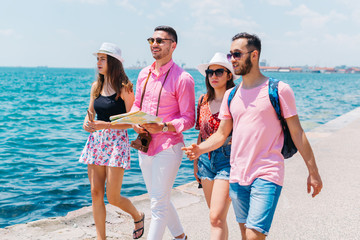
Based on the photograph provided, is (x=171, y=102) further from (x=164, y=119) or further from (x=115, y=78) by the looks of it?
(x=115, y=78)

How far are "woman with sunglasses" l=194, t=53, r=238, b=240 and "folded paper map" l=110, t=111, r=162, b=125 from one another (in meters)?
0.46

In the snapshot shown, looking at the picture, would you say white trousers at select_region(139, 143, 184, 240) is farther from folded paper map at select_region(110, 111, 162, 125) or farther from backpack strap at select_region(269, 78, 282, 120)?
backpack strap at select_region(269, 78, 282, 120)

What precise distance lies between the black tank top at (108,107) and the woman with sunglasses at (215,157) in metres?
0.84

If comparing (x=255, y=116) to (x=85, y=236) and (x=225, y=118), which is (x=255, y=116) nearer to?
(x=225, y=118)

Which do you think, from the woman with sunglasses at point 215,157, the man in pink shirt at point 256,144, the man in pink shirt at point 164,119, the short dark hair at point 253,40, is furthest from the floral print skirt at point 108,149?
the short dark hair at point 253,40

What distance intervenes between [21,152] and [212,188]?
10965 mm

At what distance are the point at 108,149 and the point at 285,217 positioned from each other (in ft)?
7.75

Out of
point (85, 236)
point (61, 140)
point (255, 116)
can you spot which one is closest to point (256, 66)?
point (255, 116)

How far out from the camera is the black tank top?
4.11 meters

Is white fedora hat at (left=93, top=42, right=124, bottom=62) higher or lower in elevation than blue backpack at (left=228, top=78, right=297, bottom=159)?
higher

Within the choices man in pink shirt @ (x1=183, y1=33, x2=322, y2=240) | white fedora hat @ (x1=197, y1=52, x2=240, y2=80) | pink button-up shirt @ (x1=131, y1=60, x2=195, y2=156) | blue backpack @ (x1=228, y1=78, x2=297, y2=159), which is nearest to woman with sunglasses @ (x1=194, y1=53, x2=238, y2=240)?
white fedora hat @ (x1=197, y1=52, x2=240, y2=80)

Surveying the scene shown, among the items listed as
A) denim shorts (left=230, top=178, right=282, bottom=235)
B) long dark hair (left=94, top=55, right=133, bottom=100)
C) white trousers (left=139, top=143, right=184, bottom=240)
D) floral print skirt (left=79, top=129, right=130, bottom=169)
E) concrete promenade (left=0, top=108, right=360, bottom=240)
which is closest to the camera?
denim shorts (left=230, top=178, right=282, bottom=235)

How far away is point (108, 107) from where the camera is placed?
13.5ft

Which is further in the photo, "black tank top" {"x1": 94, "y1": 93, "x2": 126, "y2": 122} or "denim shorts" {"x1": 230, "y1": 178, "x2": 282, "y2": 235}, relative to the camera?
"black tank top" {"x1": 94, "y1": 93, "x2": 126, "y2": 122}
